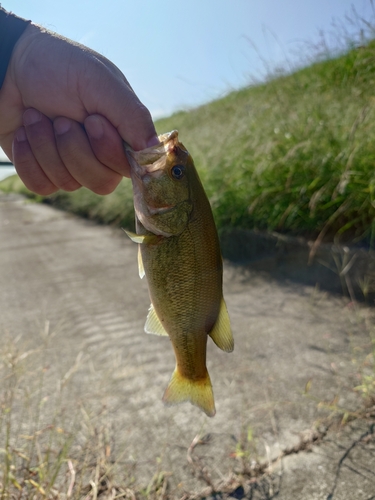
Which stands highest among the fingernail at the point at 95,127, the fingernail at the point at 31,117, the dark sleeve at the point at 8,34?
the dark sleeve at the point at 8,34

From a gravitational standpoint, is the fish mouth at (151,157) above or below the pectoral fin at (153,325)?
above

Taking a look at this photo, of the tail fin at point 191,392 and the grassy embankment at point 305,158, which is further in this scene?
the grassy embankment at point 305,158

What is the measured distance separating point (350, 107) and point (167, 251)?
4154mm

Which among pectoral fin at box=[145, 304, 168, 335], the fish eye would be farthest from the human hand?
pectoral fin at box=[145, 304, 168, 335]

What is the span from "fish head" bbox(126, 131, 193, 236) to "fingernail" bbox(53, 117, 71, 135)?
282 millimetres

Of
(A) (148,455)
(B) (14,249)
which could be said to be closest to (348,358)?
(A) (148,455)

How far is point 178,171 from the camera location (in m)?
1.54

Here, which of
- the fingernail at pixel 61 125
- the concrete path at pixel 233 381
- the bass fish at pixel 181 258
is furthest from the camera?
the concrete path at pixel 233 381

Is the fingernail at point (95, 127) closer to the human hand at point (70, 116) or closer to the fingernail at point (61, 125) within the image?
the human hand at point (70, 116)

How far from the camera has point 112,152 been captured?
1.61 meters

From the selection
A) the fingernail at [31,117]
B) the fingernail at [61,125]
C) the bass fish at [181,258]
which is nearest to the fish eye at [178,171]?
the bass fish at [181,258]

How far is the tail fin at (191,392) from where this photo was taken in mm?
1541

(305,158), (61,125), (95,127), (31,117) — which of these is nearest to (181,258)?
(95,127)

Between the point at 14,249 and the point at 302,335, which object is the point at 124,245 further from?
the point at 302,335
